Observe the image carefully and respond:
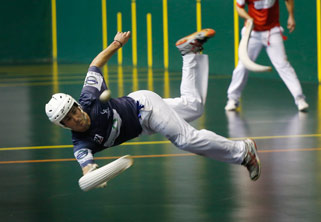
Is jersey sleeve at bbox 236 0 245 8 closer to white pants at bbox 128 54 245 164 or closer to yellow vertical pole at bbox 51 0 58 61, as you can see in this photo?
white pants at bbox 128 54 245 164

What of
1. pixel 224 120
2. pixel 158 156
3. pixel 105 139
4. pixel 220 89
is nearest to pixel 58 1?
pixel 220 89

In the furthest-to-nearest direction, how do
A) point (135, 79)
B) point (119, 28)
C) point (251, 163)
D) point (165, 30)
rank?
1. point (119, 28)
2. point (165, 30)
3. point (135, 79)
4. point (251, 163)

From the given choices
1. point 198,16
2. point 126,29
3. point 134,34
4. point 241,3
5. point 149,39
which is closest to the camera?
point 241,3

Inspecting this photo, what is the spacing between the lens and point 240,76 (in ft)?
39.3

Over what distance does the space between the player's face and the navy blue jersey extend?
0.09 m

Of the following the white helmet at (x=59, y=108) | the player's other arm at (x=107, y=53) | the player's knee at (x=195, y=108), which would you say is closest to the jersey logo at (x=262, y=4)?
the player's knee at (x=195, y=108)

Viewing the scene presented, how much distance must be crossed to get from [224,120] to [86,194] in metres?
4.63

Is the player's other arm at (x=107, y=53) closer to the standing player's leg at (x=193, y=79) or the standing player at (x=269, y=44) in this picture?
the standing player's leg at (x=193, y=79)

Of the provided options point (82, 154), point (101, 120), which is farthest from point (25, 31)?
point (82, 154)

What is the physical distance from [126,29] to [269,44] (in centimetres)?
1246

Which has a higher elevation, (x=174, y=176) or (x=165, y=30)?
(x=165, y=30)

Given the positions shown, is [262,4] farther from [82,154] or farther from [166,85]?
[82,154]

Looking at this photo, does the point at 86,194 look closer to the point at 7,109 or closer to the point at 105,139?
the point at 105,139

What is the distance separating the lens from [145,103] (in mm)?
6711
